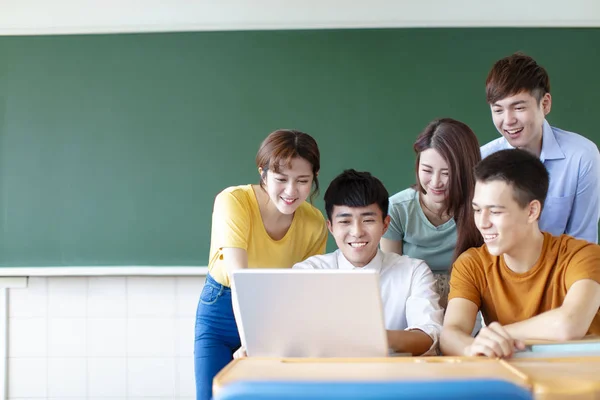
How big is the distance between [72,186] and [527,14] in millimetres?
2704

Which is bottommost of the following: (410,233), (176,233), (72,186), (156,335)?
(156,335)

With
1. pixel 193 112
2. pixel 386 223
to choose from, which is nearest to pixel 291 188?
pixel 386 223

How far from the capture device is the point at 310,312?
4.27 ft

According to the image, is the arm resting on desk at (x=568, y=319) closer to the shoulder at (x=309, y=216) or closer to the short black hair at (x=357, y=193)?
the short black hair at (x=357, y=193)

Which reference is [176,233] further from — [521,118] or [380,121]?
[521,118]

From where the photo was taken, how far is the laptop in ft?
4.18

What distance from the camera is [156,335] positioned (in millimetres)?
3627

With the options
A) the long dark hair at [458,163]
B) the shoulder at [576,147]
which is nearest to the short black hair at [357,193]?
the long dark hair at [458,163]

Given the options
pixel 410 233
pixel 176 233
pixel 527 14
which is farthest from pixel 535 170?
pixel 176 233

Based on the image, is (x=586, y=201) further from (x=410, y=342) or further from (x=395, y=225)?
(x=410, y=342)

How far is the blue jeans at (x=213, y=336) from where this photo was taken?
2.37m

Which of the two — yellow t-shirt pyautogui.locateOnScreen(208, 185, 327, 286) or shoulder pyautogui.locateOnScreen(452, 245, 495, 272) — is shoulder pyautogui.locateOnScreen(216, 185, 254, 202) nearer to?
yellow t-shirt pyautogui.locateOnScreen(208, 185, 327, 286)

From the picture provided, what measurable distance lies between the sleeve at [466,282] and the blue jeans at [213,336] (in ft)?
3.16

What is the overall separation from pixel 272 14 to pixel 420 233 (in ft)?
5.87
